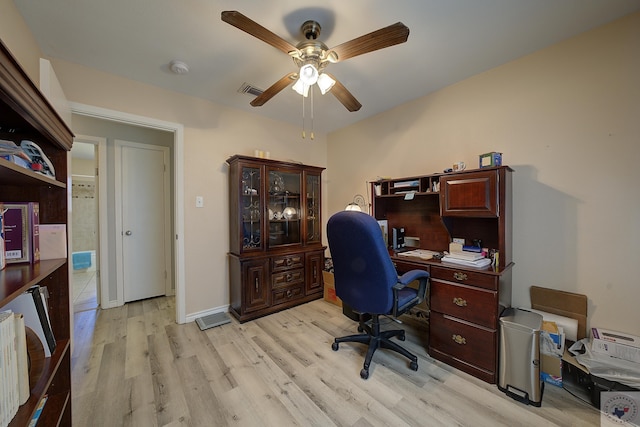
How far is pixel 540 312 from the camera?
6.11ft

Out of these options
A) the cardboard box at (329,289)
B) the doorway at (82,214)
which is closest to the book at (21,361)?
the cardboard box at (329,289)

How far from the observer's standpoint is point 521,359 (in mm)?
1539

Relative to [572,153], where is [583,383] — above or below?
below

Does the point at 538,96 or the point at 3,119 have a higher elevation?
the point at 538,96

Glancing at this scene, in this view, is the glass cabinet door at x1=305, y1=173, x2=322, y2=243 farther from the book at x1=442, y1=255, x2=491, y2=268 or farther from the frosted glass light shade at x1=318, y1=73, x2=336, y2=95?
the book at x1=442, y1=255, x2=491, y2=268

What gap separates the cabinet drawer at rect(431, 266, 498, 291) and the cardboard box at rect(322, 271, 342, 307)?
4.62 ft

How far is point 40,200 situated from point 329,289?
2703mm

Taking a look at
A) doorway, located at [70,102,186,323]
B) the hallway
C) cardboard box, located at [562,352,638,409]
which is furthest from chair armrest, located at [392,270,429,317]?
the hallway

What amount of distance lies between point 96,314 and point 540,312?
4.52 meters

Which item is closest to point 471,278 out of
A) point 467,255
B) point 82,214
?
point 467,255

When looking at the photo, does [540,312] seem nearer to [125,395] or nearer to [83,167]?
[125,395]

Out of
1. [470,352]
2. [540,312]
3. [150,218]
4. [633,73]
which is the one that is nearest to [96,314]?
[150,218]

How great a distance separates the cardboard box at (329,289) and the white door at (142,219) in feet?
7.54

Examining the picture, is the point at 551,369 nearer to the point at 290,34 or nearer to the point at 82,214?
the point at 290,34
